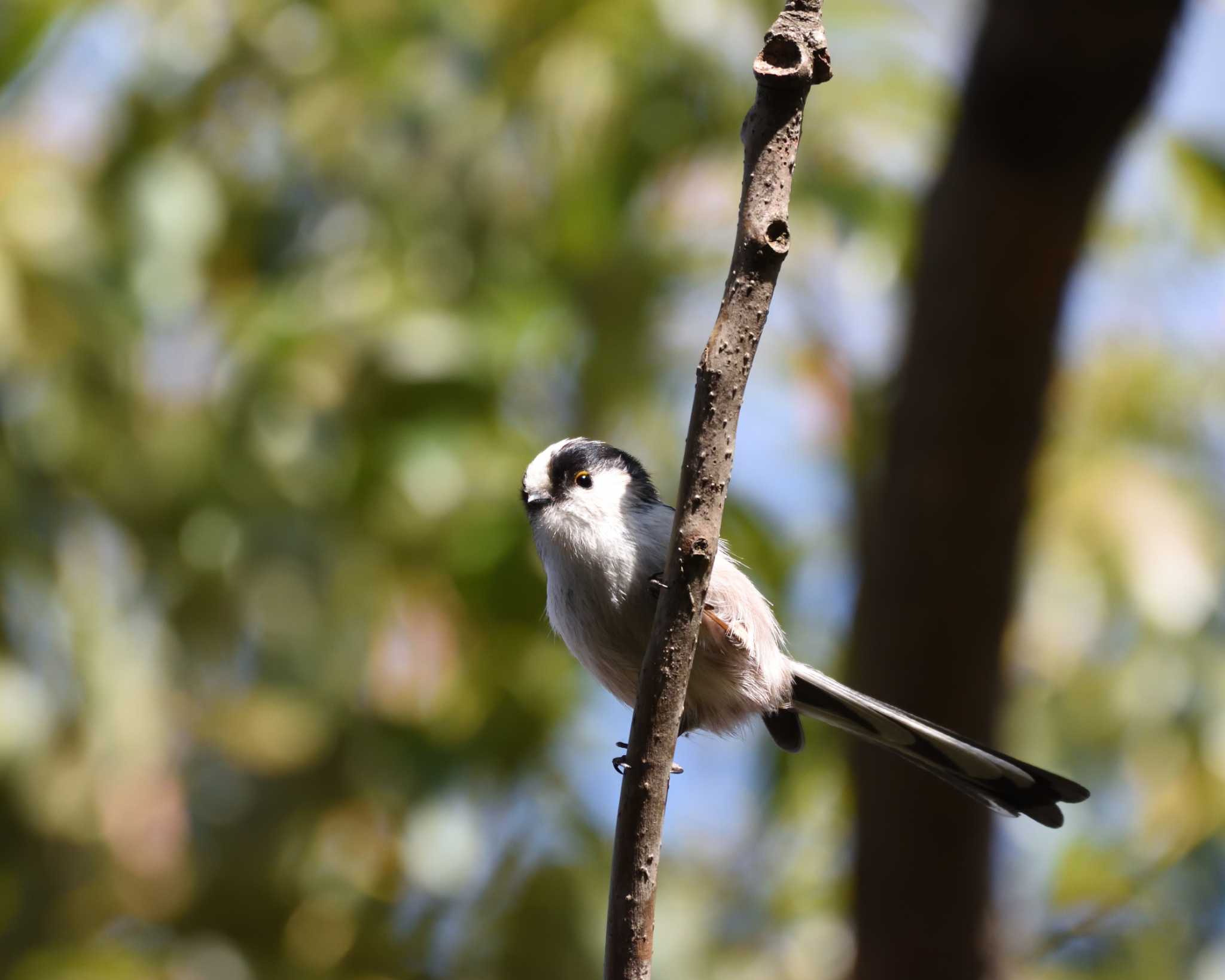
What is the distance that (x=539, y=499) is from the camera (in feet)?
6.97

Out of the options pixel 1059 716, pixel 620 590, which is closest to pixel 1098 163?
pixel 620 590

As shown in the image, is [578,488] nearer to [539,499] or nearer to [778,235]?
[539,499]

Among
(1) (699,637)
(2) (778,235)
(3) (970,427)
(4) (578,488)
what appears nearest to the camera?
(2) (778,235)

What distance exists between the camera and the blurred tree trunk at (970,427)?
2084 millimetres

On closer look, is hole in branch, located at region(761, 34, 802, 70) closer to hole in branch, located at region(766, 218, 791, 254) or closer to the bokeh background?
hole in branch, located at region(766, 218, 791, 254)

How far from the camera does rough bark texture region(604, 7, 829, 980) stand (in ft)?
3.76

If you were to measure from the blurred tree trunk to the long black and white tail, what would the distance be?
0.20 metres

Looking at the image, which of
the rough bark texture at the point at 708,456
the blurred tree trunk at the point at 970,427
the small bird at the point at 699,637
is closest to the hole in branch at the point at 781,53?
the rough bark texture at the point at 708,456

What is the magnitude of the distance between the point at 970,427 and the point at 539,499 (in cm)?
76

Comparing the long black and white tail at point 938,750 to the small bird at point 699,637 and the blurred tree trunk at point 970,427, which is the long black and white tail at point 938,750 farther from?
the blurred tree trunk at point 970,427

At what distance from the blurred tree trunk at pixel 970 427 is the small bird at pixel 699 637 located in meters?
0.24

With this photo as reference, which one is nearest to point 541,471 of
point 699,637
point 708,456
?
point 699,637

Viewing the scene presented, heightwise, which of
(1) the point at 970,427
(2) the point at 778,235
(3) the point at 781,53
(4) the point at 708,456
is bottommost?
(4) the point at 708,456

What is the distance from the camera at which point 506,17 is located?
10.5 feet
